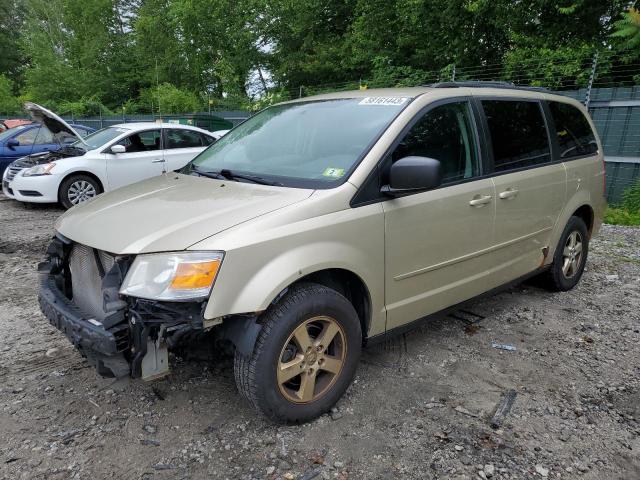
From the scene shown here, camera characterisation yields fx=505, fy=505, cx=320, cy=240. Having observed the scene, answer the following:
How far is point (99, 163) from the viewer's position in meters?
8.78

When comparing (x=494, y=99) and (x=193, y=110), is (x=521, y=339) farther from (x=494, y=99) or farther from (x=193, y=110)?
(x=193, y=110)

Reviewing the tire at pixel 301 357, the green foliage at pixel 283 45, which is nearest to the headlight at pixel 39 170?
the tire at pixel 301 357

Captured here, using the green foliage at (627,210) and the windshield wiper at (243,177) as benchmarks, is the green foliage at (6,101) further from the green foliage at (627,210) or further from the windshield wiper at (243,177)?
the windshield wiper at (243,177)

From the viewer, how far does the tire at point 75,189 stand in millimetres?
8680

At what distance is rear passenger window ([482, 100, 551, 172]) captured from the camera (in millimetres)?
3713

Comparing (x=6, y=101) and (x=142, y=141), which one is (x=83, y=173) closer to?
(x=142, y=141)

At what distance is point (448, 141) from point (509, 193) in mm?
693

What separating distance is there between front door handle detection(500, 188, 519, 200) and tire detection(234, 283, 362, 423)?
157 centimetres

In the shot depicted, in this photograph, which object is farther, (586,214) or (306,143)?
(586,214)

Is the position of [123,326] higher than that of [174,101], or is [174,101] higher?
[174,101]

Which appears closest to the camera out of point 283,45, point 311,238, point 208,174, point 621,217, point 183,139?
point 311,238

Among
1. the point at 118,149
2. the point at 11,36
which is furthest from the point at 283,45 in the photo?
the point at 11,36

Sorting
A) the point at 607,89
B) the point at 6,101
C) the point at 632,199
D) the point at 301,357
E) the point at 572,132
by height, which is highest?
the point at 6,101

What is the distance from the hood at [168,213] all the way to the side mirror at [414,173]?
493 millimetres
